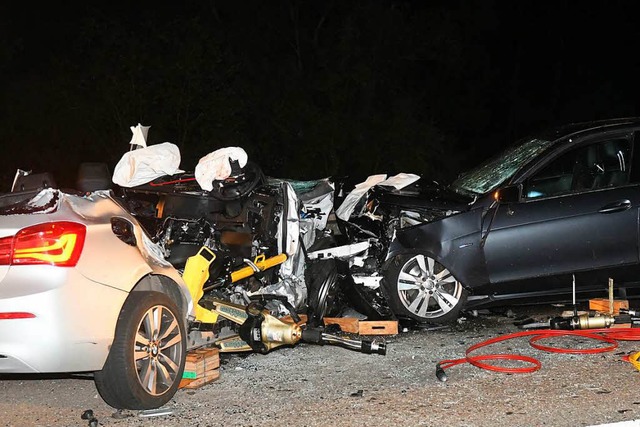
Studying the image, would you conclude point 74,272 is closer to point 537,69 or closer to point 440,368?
point 440,368

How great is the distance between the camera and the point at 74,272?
15.7ft

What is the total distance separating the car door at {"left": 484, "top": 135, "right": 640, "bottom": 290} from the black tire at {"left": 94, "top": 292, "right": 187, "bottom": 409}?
3106 millimetres

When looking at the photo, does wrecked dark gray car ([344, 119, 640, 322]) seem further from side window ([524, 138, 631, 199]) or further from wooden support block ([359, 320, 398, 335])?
wooden support block ([359, 320, 398, 335])

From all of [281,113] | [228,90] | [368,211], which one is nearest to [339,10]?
[281,113]

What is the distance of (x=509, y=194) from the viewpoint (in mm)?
7316

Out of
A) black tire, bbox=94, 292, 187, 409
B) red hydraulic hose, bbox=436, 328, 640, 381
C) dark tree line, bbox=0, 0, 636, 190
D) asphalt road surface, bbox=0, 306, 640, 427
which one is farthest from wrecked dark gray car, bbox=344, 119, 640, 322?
dark tree line, bbox=0, 0, 636, 190

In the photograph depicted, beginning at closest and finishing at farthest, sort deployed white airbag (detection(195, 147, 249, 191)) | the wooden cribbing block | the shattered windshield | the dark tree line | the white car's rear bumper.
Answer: the white car's rear bumper → the wooden cribbing block → deployed white airbag (detection(195, 147, 249, 191)) → the shattered windshield → the dark tree line

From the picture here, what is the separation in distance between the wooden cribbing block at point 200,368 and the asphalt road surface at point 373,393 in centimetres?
7

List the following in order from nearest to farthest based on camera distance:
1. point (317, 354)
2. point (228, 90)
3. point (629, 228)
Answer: point (317, 354), point (629, 228), point (228, 90)

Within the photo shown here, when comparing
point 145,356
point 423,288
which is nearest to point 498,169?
point 423,288

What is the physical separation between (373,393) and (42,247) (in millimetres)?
2367

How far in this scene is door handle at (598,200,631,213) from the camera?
729 cm

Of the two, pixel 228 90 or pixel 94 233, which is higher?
pixel 228 90

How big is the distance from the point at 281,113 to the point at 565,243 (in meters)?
15.4
